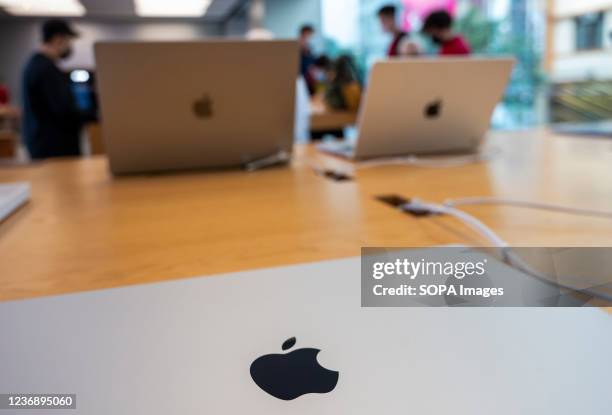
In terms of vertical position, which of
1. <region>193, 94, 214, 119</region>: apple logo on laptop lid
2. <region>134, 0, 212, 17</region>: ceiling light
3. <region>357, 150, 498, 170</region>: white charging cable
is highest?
<region>134, 0, 212, 17</region>: ceiling light

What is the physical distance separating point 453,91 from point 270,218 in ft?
2.05

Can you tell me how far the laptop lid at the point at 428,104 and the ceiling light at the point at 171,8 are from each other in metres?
7.62

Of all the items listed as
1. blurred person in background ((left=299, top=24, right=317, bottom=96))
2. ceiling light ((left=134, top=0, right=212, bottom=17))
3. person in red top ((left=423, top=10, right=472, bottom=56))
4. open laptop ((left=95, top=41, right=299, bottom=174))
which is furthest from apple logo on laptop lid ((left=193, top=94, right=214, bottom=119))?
ceiling light ((left=134, top=0, right=212, bottom=17))

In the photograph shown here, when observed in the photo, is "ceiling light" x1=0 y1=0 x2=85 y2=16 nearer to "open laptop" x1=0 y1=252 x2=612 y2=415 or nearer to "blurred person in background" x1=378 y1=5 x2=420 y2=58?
"blurred person in background" x1=378 y1=5 x2=420 y2=58

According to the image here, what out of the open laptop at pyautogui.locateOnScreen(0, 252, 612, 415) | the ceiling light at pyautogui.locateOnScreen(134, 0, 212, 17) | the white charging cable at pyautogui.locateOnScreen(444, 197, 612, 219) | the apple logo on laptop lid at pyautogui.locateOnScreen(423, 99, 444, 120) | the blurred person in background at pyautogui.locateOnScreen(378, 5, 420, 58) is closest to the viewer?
the open laptop at pyautogui.locateOnScreen(0, 252, 612, 415)

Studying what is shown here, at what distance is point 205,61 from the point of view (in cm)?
103

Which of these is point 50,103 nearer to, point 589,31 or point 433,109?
point 433,109

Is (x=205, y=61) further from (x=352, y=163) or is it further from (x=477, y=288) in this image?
(x=477, y=288)

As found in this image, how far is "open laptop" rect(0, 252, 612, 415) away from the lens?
30cm

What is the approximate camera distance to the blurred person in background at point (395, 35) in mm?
3200

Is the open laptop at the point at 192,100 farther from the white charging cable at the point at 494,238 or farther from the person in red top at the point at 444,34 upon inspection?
the person in red top at the point at 444,34

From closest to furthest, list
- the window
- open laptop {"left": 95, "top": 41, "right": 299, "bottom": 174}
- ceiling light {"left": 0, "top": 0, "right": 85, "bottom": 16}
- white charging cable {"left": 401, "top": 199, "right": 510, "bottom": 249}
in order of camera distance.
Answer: white charging cable {"left": 401, "top": 199, "right": 510, "bottom": 249} → open laptop {"left": 95, "top": 41, "right": 299, "bottom": 174} → the window → ceiling light {"left": 0, "top": 0, "right": 85, "bottom": 16}

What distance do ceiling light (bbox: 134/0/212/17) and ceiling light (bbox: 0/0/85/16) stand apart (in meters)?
0.90

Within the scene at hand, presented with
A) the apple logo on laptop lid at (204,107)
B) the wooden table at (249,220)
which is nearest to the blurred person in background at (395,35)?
the wooden table at (249,220)
